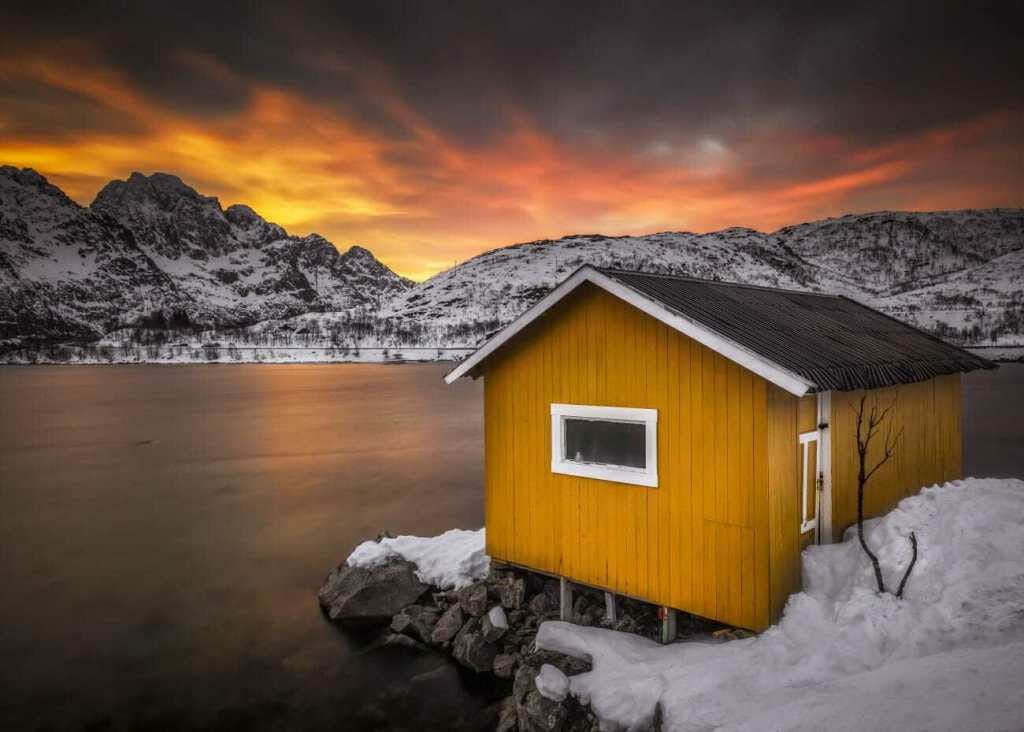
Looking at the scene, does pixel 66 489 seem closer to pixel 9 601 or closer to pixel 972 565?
pixel 9 601

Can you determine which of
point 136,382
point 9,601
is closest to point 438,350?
point 136,382

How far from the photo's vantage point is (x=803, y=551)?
796 centimetres

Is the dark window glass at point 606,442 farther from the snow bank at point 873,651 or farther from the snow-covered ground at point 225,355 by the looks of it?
the snow-covered ground at point 225,355

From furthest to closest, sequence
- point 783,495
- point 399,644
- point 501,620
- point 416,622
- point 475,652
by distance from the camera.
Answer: point 416,622 → point 399,644 → point 501,620 → point 475,652 → point 783,495

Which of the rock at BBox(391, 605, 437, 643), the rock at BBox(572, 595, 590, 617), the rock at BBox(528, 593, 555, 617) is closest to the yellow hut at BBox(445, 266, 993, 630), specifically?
the rock at BBox(572, 595, 590, 617)

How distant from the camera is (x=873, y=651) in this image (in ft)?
20.2

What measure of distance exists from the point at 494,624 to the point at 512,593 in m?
0.52

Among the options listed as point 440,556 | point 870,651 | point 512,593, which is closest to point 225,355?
point 440,556

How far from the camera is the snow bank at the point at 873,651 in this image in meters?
4.90

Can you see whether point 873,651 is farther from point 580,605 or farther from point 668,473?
point 580,605

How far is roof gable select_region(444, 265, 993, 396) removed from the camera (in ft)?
23.0

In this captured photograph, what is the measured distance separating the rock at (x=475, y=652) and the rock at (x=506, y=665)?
0.11 meters

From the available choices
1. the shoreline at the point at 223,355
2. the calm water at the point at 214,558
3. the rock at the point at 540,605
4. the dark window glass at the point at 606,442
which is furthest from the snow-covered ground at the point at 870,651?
the shoreline at the point at 223,355

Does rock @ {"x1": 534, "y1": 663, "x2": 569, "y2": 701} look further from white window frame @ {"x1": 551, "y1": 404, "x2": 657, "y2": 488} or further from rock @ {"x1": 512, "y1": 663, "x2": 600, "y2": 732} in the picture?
white window frame @ {"x1": 551, "y1": 404, "x2": 657, "y2": 488}
